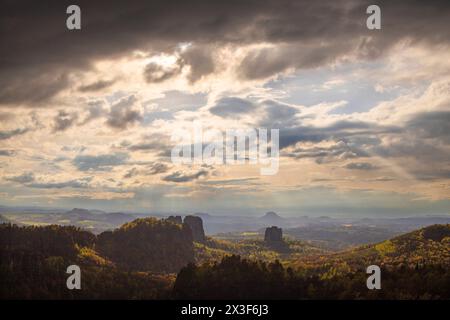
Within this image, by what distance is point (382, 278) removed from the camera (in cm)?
19962

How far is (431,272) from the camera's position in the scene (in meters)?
197
